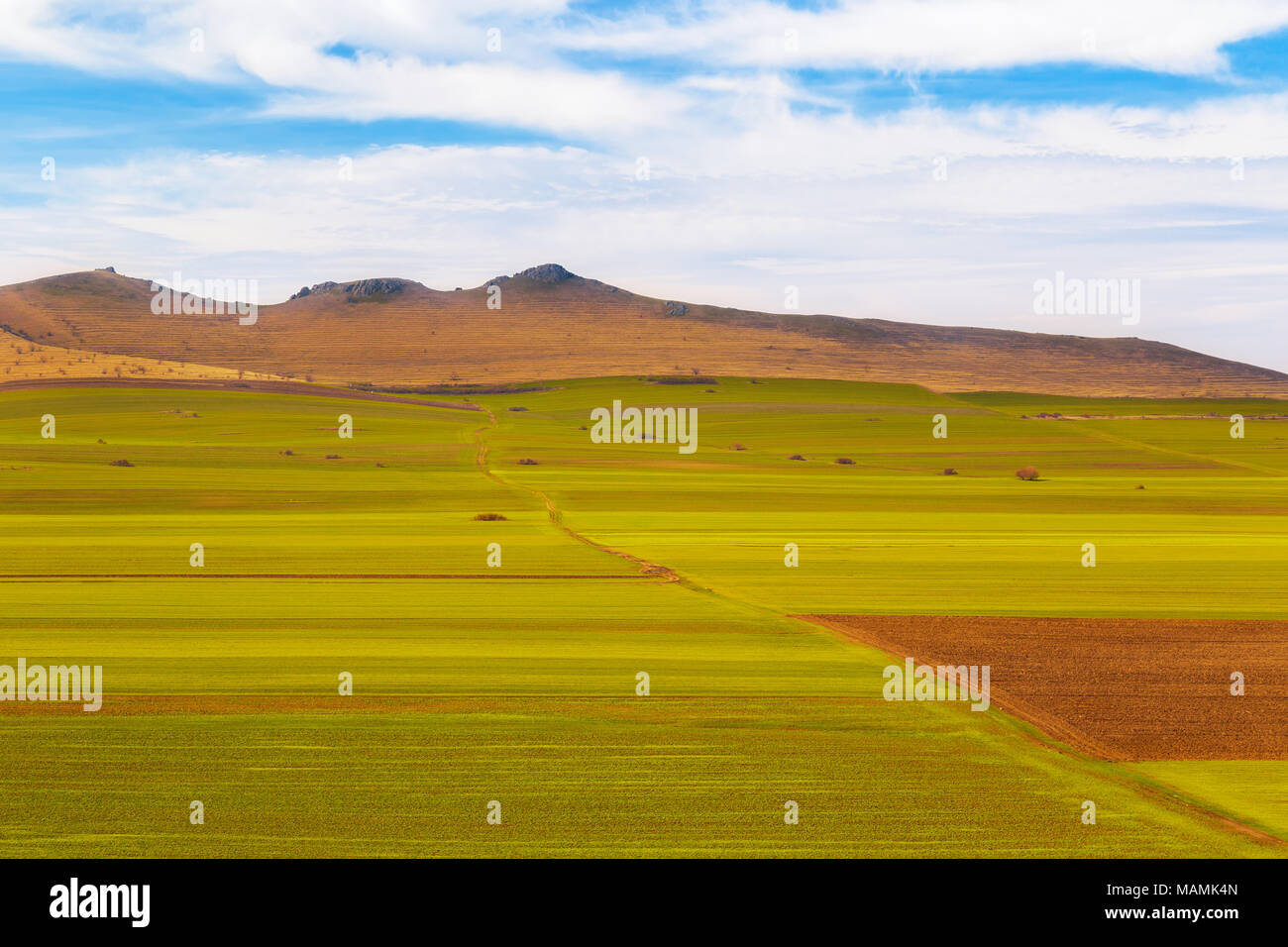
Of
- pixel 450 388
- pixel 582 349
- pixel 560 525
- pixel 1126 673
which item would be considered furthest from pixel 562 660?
pixel 582 349

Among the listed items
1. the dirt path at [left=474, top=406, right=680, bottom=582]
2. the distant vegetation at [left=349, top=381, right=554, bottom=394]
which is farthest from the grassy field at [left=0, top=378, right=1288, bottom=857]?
the distant vegetation at [left=349, top=381, right=554, bottom=394]

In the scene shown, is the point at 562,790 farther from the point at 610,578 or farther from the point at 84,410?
the point at 84,410

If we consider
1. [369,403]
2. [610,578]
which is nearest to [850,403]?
[369,403]

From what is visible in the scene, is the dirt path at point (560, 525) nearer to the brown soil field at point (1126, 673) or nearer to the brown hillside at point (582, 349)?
the brown soil field at point (1126, 673)

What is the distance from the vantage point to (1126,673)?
881 inches

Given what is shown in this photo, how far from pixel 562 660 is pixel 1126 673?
12.7 metres

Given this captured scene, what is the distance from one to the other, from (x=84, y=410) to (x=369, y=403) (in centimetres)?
3113

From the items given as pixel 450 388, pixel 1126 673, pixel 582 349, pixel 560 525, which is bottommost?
pixel 1126 673

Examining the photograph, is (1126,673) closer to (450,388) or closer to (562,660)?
(562,660)

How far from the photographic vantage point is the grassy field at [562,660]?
13859 mm

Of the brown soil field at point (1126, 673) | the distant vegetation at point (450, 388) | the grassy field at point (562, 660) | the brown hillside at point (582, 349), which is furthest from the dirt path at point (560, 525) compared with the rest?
the brown hillside at point (582, 349)

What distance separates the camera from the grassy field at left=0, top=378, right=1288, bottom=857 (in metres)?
13.9

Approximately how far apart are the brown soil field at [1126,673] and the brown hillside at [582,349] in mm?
139169

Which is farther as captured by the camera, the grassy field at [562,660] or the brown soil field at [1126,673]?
the brown soil field at [1126,673]
